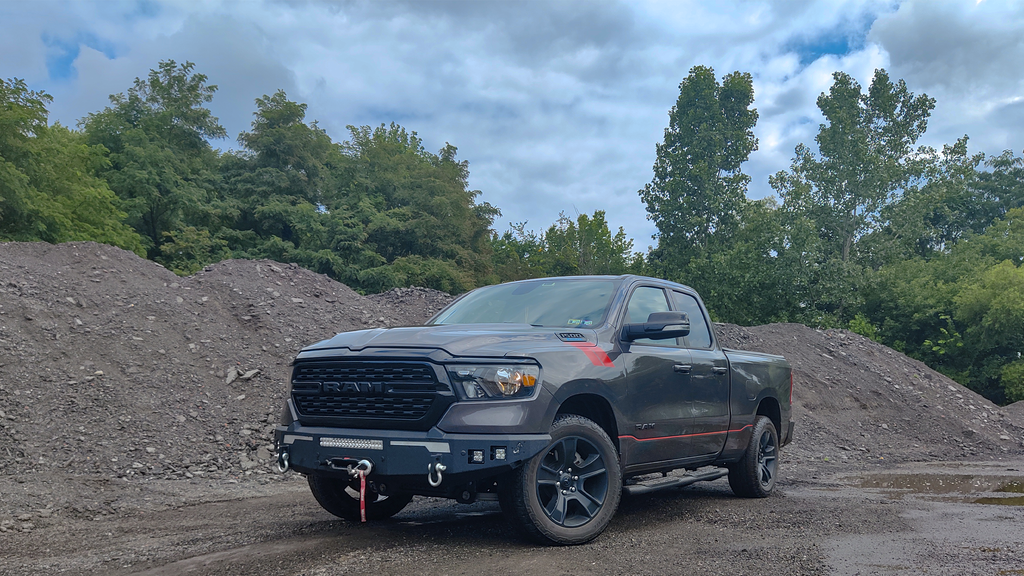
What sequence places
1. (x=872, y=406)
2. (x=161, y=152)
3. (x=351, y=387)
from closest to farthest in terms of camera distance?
1. (x=351, y=387)
2. (x=872, y=406)
3. (x=161, y=152)

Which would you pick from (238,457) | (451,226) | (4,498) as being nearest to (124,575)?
(4,498)

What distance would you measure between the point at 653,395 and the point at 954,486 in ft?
20.5

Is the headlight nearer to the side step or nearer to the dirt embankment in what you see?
the side step

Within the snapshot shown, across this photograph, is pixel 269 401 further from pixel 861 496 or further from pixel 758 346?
pixel 758 346

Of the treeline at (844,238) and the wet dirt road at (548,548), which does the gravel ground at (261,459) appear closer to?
the wet dirt road at (548,548)

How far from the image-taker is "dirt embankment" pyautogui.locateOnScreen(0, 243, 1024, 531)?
918 cm

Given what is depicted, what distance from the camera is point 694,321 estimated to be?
7117 millimetres

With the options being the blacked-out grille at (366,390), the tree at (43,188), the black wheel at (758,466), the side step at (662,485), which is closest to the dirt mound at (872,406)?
the black wheel at (758,466)

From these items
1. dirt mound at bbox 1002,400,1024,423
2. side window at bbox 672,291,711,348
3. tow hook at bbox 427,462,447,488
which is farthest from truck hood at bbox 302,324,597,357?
dirt mound at bbox 1002,400,1024,423

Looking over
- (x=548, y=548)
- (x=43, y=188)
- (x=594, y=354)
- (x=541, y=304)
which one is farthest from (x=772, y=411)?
(x=43, y=188)

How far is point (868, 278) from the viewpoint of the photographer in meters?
33.3

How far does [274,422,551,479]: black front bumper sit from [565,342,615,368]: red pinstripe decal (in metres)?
0.76

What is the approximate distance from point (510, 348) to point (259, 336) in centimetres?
1054

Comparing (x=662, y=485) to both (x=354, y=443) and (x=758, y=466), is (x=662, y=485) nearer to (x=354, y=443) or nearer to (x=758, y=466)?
(x=758, y=466)
